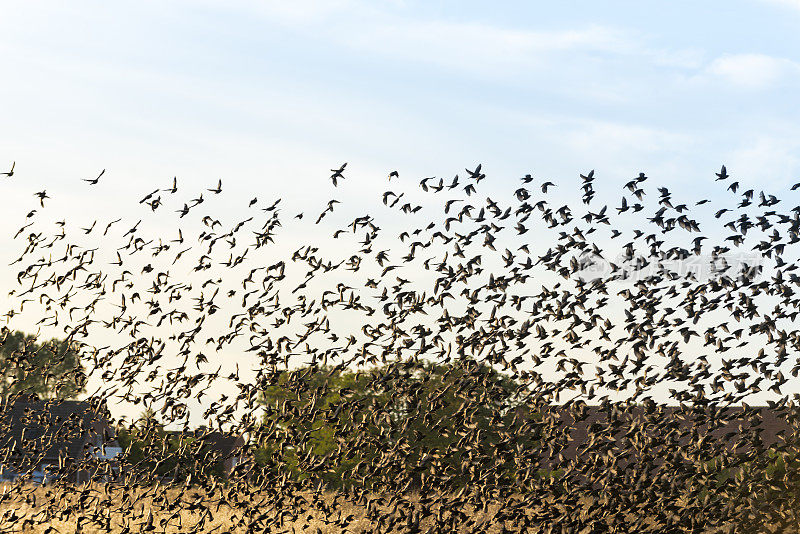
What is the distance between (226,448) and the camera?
83.8m

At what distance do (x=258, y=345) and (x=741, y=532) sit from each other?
13711 mm

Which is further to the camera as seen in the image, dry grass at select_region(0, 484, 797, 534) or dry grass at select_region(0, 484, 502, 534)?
dry grass at select_region(0, 484, 502, 534)

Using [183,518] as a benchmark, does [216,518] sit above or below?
above

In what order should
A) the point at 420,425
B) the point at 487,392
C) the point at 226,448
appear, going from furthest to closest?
1. the point at 226,448
2. the point at 420,425
3. the point at 487,392

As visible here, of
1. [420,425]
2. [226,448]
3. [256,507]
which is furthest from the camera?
[226,448]

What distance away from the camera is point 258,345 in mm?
23312

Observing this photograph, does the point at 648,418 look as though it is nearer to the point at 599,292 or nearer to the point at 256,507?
the point at 599,292

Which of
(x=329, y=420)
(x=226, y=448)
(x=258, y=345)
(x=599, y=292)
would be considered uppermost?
(x=599, y=292)

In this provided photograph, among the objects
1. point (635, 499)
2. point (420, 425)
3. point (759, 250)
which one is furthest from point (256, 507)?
point (420, 425)

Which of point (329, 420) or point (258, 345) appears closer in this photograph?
point (329, 420)

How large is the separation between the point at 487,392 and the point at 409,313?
2.95 metres

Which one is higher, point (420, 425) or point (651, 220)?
point (651, 220)

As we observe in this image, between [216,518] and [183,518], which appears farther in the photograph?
[183,518]

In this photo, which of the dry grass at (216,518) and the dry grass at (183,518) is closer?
the dry grass at (216,518)
